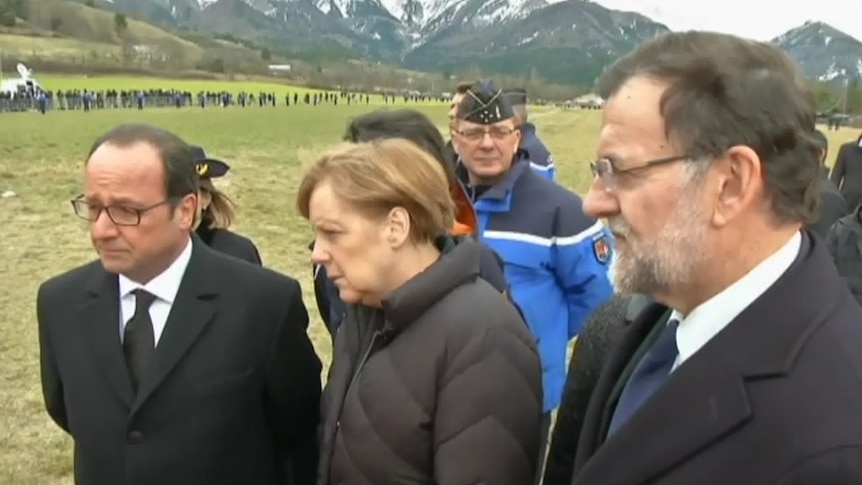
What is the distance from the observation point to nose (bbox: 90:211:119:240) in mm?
2771

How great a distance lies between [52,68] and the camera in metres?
95.6

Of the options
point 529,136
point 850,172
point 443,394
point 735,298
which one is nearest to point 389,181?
point 443,394

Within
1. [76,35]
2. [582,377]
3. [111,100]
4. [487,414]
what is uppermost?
[582,377]

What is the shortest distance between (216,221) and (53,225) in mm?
10601

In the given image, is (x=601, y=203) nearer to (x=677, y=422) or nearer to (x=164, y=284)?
(x=677, y=422)

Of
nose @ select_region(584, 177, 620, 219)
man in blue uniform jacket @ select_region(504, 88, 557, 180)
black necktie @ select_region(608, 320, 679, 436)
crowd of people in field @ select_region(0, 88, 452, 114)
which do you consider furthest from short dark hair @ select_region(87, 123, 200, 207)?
crowd of people in field @ select_region(0, 88, 452, 114)

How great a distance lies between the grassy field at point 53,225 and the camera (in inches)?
252

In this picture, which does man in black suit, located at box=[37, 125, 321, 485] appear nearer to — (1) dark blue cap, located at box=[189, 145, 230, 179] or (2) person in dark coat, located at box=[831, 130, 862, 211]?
(1) dark blue cap, located at box=[189, 145, 230, 179]

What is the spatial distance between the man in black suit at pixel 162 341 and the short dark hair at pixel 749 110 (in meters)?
1.80

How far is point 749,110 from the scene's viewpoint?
1591mm

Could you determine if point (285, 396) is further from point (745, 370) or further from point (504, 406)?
point (745, 370)

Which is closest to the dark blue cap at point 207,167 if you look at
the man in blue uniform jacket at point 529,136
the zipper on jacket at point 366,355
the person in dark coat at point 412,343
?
the man in blue uniform jacket at point 529,136

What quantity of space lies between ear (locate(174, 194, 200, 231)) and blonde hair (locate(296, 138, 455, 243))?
59 centimetres

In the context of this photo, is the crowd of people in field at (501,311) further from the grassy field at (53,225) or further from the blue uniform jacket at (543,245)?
the grassy field at (53,225)
